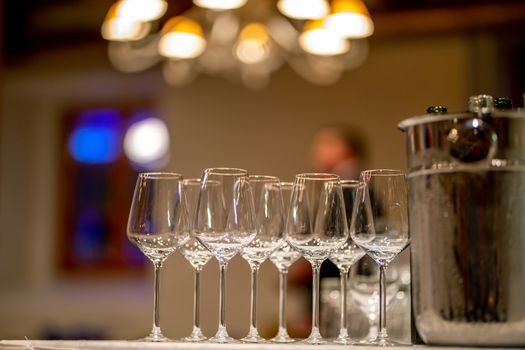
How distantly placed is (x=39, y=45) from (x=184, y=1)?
181 cm

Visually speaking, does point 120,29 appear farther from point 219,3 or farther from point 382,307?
point 382,307

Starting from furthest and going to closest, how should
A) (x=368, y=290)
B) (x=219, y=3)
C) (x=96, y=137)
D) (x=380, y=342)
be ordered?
(x=96, y=137) → (x=219, y=3) → (x=368, y=290) → (x=380, y=342)

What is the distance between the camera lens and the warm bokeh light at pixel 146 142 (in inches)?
316

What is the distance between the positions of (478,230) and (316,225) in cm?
28

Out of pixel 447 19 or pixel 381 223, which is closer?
pixel 381 223

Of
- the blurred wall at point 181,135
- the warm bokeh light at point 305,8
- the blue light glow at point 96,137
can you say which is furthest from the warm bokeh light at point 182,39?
the blue light glow at point 96,137

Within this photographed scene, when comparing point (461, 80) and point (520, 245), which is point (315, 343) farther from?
point (461, 80)

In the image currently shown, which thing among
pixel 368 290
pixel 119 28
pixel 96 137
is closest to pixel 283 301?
pixel 368 290

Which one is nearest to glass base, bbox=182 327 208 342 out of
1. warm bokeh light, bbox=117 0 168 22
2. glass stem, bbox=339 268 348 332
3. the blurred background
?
glass stem, bbox=339 268 348 332

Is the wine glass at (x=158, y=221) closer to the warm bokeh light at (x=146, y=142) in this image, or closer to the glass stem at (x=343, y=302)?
the glass stem at (x=343, y=302)

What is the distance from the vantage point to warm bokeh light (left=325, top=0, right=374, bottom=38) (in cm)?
403

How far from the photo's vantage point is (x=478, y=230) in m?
1.31

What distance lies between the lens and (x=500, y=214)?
4.29ft

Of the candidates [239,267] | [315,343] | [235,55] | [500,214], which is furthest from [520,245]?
[239,267]
